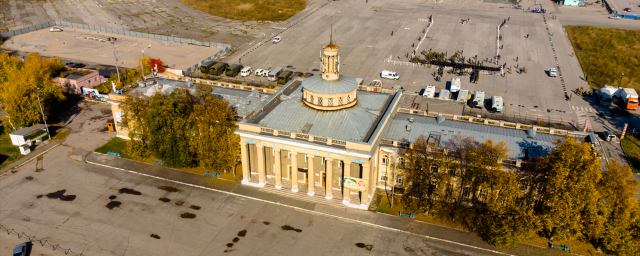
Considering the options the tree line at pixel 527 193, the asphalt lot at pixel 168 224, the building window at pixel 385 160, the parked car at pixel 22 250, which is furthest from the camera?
the building window at pixel 385 160

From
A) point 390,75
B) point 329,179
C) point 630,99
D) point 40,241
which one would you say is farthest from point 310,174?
point 630,99

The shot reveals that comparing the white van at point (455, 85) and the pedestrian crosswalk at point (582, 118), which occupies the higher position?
the white van at point (455, 85)

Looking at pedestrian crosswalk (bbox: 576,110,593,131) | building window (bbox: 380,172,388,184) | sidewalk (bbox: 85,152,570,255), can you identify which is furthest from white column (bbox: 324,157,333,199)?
pedestrian crosswalk (bbox: 576,110,593,131)

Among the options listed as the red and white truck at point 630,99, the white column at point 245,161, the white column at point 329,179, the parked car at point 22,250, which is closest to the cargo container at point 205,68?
the white column at point 245,161

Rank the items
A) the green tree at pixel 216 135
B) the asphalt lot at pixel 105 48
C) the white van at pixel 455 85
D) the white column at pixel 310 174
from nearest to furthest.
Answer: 1. the white column at pixel 310 174
2. the green tree at pixel 216 135
3. the white van at pixel 455 85
4. the asphalt lot at pixel 105 48

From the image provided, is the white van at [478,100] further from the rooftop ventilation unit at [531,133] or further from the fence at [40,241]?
the fence at [40,241]

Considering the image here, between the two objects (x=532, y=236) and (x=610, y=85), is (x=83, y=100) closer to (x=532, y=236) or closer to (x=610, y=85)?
(x=532, y=236)
